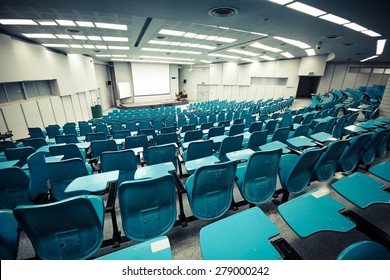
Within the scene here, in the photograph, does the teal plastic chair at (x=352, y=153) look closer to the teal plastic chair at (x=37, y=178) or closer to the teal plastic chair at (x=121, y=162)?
the teal plastic chair at (x=121, y=162)

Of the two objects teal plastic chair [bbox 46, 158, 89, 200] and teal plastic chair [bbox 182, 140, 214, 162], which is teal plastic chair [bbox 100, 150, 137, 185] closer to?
teal plastic chair [bbox 46, 158, 89, 200]

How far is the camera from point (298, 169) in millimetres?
1995

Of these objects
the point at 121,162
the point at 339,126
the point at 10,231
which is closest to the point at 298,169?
the point at 121,162

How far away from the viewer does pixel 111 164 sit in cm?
243

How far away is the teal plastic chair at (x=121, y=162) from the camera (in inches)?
92.4

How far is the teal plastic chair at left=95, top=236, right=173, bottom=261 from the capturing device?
3.04 ft

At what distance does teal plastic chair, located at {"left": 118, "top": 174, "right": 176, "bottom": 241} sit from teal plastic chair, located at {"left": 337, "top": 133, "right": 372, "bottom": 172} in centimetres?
273

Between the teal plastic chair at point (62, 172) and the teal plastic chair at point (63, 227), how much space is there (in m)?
0.98

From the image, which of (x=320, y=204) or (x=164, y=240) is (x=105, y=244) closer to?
(x=164, y=240)

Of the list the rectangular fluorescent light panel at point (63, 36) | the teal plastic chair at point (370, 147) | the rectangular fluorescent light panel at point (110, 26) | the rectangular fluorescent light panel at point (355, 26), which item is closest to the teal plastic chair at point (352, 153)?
the teal plastic chair at point (370, 147)

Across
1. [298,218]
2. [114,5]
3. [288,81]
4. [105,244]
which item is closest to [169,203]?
[105,244]

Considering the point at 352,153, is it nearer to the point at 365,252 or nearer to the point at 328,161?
the point at 328,161

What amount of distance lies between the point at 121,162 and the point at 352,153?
3679 mm
